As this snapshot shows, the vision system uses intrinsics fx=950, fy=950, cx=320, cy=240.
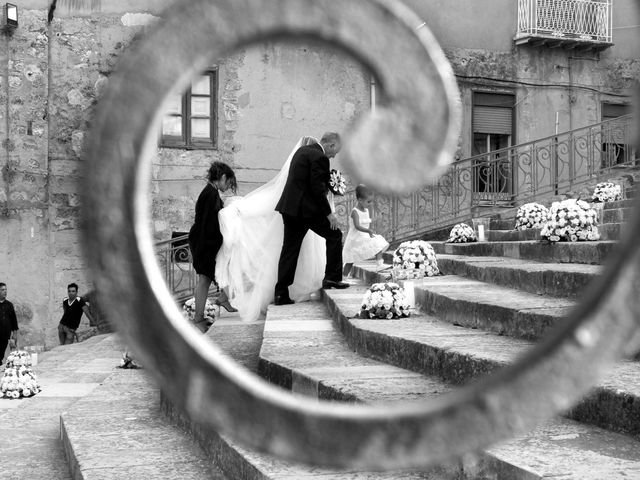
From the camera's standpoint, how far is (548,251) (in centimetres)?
743

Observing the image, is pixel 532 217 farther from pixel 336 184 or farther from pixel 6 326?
pixel 6 326

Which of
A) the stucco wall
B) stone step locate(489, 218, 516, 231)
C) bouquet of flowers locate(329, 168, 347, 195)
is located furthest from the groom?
the stucco wall

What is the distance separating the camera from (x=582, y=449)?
2.61 meters

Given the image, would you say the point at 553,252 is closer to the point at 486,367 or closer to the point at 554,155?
the point at 486,367

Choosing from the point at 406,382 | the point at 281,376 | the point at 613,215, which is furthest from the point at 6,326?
the point at 406,382

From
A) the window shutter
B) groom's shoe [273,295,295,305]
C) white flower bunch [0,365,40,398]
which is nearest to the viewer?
white flower bunch [0,365,40,398]

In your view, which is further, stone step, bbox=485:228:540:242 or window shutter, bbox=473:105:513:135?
window shutter, bbox=473:105:513:135

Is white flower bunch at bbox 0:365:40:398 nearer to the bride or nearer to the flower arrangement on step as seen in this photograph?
the flower arrangement on step

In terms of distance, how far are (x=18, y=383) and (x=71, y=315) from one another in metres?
7.74

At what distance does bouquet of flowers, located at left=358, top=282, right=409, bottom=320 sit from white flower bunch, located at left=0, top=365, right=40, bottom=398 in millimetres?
3061

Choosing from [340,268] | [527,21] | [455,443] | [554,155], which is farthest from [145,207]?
[527,21]

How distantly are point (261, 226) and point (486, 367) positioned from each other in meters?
5.55

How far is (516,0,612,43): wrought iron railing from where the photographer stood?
17766 mm

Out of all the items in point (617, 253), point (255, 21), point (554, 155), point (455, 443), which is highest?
point (554, 155)
